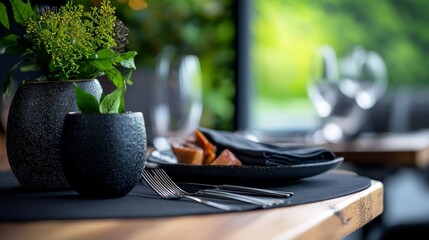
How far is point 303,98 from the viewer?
6.93m

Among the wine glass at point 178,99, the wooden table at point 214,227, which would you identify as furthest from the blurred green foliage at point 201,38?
the wooden table at point 214,227

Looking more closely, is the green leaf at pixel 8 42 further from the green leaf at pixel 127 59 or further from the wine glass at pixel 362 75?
the wine glass at pixel 362 75

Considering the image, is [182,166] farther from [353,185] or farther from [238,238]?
[238,238]

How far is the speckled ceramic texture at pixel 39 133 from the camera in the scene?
2.93 feet

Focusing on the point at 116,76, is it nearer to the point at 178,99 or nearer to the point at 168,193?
the point at 168,193

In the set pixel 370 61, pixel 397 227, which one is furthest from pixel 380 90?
pixel 397 227

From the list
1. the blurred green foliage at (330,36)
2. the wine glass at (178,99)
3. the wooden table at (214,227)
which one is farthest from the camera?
the blurred green foliage at (330,36)

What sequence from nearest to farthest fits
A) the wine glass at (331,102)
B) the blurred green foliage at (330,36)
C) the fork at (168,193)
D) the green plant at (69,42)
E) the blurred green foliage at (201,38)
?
the fork at (168,193)
the green plant at (69,42)
the wine glass at (331,102)
the blurred green foliage at (201,38)
the blurred green foliage at (330,36)

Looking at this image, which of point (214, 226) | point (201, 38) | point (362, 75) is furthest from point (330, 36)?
point (214, 226)

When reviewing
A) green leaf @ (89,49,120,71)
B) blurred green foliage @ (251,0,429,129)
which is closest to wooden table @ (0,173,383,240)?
green leaf @ (89,49,120,71)

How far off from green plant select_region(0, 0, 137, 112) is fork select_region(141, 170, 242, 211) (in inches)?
3.8

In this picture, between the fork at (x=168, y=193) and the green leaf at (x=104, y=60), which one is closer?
the fork at (x=168, y=193)

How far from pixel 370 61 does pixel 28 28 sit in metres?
1.55

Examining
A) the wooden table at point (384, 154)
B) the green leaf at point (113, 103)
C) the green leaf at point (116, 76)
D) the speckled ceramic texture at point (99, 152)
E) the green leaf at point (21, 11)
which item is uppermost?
the green leaf at point (21, 11)
